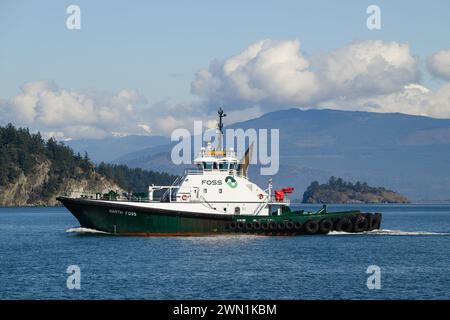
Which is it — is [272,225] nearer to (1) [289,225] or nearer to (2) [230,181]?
(1) [289,225]

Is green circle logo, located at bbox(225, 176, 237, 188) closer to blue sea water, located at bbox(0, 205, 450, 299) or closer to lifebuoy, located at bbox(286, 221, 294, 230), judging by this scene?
blue sea water, located at bbox(0, 205, 450, 299)

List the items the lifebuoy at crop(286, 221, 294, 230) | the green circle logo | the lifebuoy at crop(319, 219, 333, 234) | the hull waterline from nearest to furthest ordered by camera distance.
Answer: the hull waterline, the green circle logo, the lifebuoy at crop(286, 221, 294, 230), the lifebuoy at crop(319, 219, 333, 234)

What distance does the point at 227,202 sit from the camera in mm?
66938

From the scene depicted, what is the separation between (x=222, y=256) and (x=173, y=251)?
3.94 meters

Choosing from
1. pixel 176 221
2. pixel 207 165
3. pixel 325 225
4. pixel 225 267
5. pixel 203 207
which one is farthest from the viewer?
pixel 325 225

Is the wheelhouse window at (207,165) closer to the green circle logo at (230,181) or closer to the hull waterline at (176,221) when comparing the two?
the green circle logo at (230,181)

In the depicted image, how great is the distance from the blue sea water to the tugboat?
4.70ft

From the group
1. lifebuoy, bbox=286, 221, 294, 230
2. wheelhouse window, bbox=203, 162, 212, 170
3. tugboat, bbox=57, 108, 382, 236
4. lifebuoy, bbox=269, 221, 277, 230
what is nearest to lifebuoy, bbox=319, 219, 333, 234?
tugboat, bbox=57, 108, 382, 236

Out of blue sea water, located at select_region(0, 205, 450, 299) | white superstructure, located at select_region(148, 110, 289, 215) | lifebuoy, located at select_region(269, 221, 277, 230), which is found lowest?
blue sea water, located at select_region(0, 205, 450, 299)

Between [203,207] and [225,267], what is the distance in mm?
16723

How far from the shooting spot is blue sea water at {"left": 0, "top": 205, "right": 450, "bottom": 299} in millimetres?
42000

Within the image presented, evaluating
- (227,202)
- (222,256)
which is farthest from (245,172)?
(222,256)

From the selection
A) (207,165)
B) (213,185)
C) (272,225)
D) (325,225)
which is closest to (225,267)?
(213,185)

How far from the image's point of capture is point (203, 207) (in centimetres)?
6644
